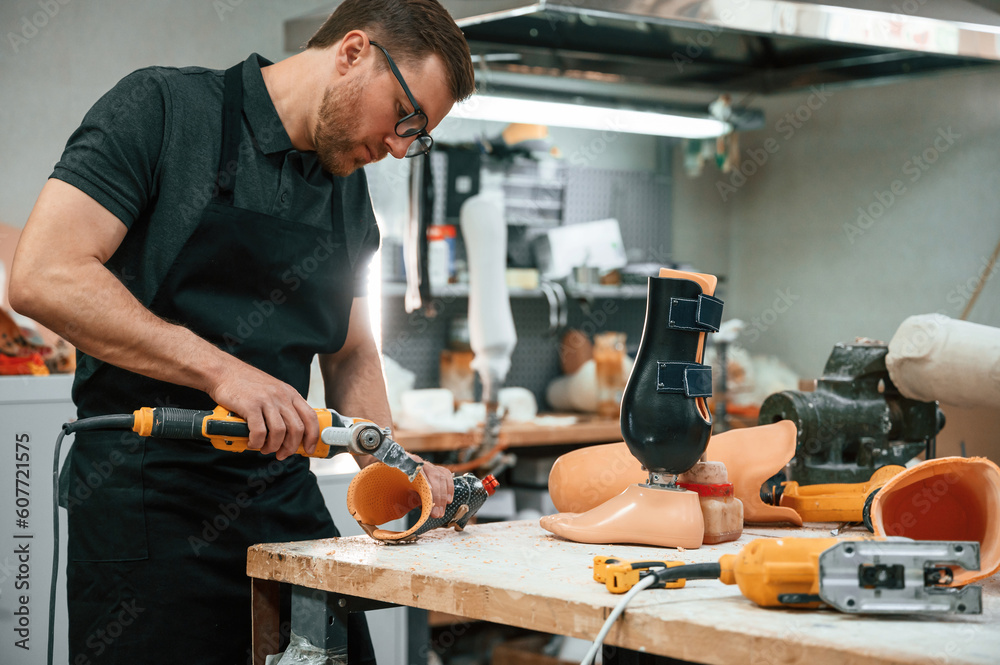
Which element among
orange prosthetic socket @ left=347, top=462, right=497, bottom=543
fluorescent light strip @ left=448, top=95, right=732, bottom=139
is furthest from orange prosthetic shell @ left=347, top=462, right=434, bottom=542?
fluorescent light strip @ left=448, top=95, right=732, bottom=139

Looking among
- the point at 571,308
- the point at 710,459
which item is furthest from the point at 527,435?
the point at 710,459

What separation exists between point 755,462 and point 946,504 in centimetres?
30

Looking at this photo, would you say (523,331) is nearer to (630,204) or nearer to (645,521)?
(630,204)

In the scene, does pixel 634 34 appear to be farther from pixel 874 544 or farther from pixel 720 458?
pixel 874 544

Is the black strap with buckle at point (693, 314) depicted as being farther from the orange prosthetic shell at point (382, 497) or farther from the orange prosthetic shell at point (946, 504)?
the orange prosthetic shell at point (382, 497)

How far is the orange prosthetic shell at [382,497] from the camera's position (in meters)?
1.39

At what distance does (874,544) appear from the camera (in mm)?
955

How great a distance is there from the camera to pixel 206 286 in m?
1.58

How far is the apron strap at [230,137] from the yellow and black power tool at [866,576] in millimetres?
1068

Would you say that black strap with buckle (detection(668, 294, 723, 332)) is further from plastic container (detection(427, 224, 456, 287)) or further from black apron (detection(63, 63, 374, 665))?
plastic container (detection(427, 224, 456, 287))

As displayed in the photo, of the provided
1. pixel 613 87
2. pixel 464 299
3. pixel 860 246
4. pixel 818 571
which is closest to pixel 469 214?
pixel 464 299

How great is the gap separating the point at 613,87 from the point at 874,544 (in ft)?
15.5

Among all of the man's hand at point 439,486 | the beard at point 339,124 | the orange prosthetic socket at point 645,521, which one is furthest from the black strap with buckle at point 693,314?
the beard at point 339,124

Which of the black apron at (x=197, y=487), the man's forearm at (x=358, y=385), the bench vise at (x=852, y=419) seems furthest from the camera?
the man's forearm at (x=358, y=385)
